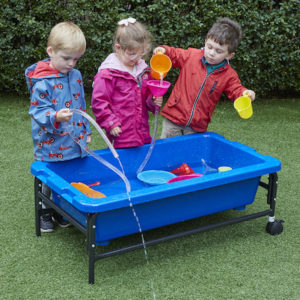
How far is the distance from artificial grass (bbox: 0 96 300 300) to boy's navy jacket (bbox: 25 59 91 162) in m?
0.44

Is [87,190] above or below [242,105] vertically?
below

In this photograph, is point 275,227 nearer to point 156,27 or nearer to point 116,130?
point 116,130

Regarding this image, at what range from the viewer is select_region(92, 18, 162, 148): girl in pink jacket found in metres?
2.68

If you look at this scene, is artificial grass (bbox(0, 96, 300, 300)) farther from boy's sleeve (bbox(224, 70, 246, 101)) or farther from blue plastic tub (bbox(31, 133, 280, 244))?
boy's sleeve (bbox(224, 70, 246, 101))

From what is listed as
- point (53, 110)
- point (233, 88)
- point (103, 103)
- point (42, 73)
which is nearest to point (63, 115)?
point (53, 110)

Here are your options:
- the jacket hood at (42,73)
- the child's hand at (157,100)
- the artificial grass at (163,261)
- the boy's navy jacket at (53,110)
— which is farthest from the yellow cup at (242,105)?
the jacket hood at (42,73)

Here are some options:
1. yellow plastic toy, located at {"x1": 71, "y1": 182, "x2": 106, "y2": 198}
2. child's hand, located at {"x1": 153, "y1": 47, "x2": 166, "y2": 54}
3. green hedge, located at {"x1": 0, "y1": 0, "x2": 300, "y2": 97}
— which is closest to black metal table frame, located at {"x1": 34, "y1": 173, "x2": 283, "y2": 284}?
yellow plastic toy, located at {"x1": 71, "y1": 182, "x2": 106, "y2": 198}

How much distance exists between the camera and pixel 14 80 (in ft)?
16.1

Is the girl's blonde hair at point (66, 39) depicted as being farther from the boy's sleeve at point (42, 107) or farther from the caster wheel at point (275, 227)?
the caster wheel at point (275, 227)

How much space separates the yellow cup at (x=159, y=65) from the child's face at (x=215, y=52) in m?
0.26

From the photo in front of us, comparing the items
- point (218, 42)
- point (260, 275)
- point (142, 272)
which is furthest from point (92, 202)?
point (218, 42)

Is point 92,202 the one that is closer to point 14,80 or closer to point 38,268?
point 38,268

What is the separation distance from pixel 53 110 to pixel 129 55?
555 mm

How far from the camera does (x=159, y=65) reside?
286cm
